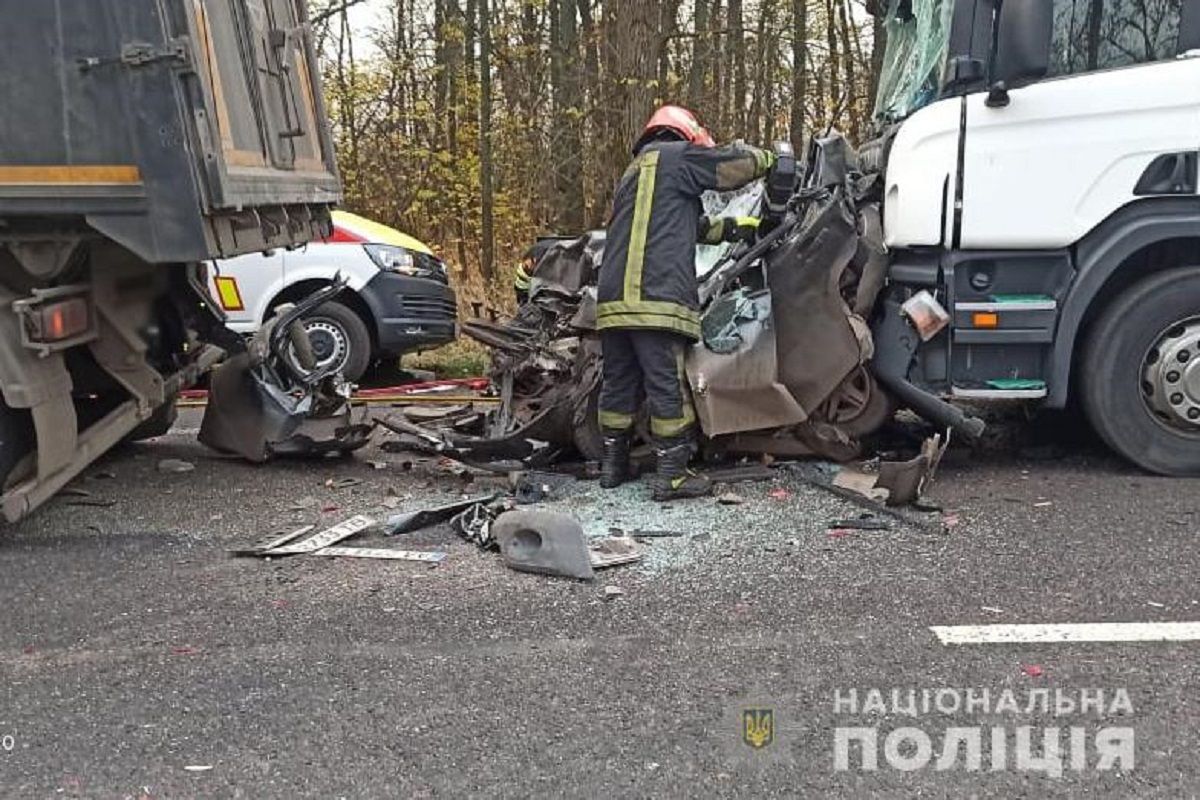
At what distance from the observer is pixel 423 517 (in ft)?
15.1

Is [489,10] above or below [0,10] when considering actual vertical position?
above

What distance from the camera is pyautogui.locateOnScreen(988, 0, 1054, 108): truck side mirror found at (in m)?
4.53

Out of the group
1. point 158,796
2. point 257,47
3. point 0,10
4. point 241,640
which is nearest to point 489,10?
point 257,47

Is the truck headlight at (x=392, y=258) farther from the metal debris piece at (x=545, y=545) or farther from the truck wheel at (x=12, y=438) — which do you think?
the metal debris piece at (x=545, y=545)

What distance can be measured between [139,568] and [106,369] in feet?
4.19

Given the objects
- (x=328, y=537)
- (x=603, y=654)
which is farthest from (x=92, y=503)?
(x=603, y=654)

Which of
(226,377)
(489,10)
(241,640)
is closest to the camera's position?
(241,640)

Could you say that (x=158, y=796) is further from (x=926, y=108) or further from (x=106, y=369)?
(x=926, y=108)

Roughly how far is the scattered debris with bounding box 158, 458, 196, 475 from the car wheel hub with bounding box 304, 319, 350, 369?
6.80 ft

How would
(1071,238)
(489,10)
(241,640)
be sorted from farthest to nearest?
(489,10), (1071,238), (241,640)

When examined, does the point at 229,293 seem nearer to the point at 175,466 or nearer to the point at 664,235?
the point at 175,466

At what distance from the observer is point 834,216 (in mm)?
5082

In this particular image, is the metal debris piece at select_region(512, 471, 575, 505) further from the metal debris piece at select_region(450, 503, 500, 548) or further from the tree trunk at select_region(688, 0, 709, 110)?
the tree trunk at select_region(688, 0, 709, 110)

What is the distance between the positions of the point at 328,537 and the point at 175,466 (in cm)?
178
